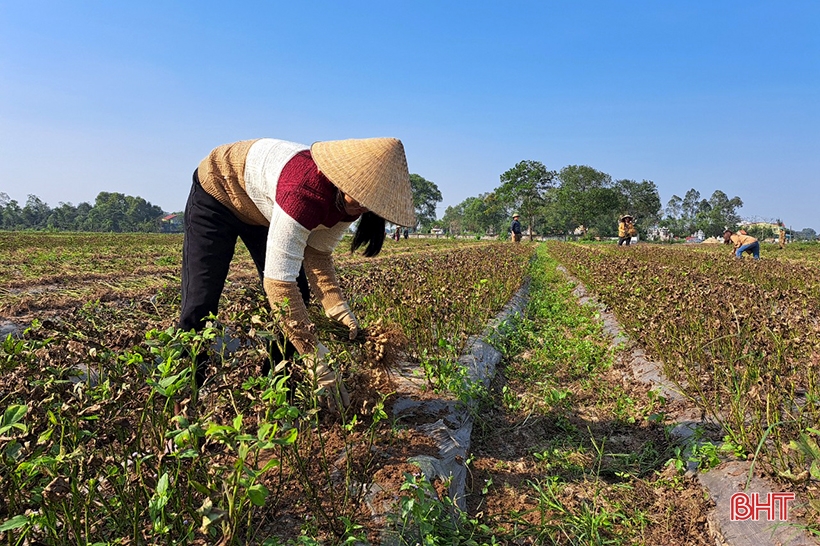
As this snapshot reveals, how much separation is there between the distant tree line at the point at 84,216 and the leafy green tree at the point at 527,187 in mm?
49117

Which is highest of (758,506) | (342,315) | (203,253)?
(203,253)

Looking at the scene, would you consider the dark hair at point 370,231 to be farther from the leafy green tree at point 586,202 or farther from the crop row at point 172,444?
the leafy green tree at point 586,202

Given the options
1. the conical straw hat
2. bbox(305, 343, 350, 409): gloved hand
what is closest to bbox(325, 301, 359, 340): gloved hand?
bbox(305, 343, 350, 409): gloved hand

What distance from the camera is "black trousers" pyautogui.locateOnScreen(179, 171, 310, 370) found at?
2.37 metres

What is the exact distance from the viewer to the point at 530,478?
97.0 inches

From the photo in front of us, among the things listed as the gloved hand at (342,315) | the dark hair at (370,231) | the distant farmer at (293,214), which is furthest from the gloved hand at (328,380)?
the dark hair at (370,231)

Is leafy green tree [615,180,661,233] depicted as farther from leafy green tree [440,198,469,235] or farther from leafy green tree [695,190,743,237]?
leafy green tree [440,198,469,235]

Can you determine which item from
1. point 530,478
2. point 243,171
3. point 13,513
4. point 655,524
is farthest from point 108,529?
point 655,524

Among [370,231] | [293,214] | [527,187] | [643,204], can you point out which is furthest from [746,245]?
[643,204]

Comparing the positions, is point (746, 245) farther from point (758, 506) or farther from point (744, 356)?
point (758, 506)

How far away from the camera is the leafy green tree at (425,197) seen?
287 feet

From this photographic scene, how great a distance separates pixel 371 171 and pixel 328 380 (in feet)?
3.04

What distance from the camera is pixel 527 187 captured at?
55.9m

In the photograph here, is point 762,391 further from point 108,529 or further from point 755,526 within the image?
point 108,529
